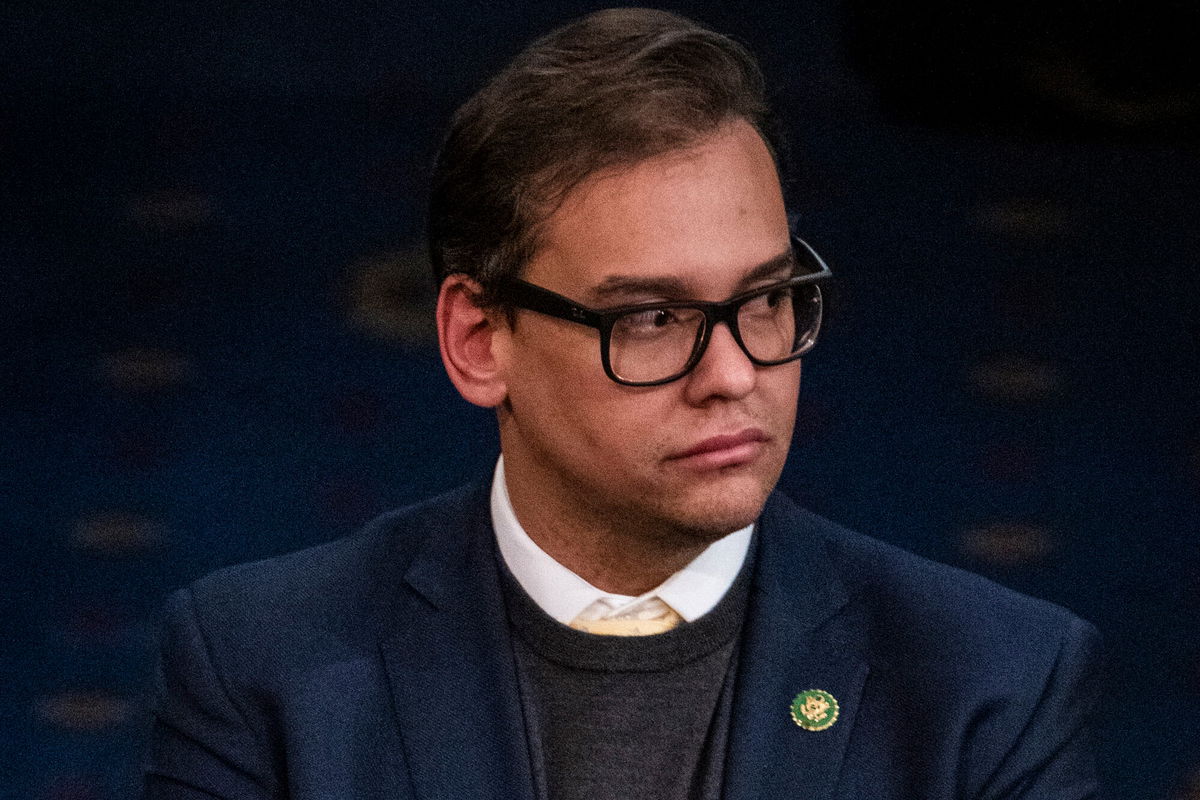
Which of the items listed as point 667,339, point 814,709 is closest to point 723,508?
point 667,339

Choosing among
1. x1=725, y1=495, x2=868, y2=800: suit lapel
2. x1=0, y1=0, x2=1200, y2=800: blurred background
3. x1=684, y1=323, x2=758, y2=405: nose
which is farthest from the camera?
x1=0, y1=0, x2=1200, y2=800: blurred background

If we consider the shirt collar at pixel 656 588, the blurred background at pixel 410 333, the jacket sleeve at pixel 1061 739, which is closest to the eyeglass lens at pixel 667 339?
the shirt collar at pixel 656 588

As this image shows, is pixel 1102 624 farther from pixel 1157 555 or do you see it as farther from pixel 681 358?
pixel 681 358

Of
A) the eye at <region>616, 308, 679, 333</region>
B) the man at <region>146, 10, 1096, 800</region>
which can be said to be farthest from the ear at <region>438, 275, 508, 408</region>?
the eye at <region>616, 308, 679, 333</region>

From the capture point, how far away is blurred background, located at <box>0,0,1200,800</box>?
2.63m

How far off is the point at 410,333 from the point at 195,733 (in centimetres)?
110

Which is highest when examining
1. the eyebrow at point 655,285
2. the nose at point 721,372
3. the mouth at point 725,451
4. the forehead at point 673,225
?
the forehead at point 673,225

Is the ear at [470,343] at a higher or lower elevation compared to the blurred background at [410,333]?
higher

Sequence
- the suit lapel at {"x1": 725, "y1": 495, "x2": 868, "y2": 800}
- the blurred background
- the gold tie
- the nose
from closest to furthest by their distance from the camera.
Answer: the nose → the suit lapel at {"x1": 725, "y1": 495, "x2": 868, "y2": 800} → the gold tie → the blurred background

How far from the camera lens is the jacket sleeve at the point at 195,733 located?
1.73m

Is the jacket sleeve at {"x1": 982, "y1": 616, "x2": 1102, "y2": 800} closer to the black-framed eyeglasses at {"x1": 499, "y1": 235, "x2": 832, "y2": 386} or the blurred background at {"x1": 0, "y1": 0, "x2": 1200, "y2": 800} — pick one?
the black-framed eyeglasses at {"x1": 499, "y1": 235, "x2": 832, "y2": 386}

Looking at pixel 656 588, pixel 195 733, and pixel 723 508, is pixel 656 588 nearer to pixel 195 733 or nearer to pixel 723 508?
pixel 723 508

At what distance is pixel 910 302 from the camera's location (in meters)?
2.70

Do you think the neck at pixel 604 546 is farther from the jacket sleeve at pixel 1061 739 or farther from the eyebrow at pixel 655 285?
the jacket sleeve at pixel 1061 739
